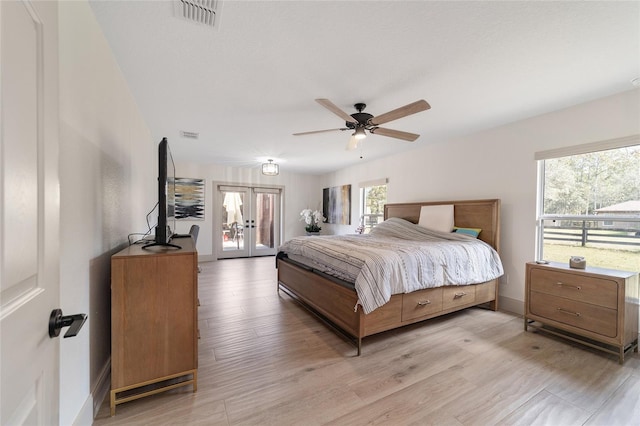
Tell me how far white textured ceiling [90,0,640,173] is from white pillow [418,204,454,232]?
1.25 m

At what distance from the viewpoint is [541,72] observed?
6.91 ft

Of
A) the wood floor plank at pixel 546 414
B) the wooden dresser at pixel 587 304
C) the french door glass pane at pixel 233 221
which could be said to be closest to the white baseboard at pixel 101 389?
the wood floor plank at pixel 546 414

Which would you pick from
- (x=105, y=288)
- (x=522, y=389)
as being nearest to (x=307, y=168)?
(x=105, y=288)

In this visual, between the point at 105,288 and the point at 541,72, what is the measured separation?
3725 millimetres

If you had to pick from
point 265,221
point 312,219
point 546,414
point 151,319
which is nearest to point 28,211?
point 151,319

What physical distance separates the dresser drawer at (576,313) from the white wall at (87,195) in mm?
3664

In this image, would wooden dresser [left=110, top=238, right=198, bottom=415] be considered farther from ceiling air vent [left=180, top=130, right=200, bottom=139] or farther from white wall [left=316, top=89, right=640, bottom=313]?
white wall [left=316, top=89, right=640, bottom=313]

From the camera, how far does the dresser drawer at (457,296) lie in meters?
2.76

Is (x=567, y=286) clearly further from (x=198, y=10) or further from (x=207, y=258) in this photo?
(x=207, y=258)

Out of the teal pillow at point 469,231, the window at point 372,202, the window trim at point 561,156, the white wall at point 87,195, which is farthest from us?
the window at point 372,202

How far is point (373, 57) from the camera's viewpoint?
1902mm

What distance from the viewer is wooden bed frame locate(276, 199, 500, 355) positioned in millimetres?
2264

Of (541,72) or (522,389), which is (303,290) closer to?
(522,389)

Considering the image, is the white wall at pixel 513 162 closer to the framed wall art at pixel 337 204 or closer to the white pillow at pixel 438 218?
the white pillow at pixel 438 218
